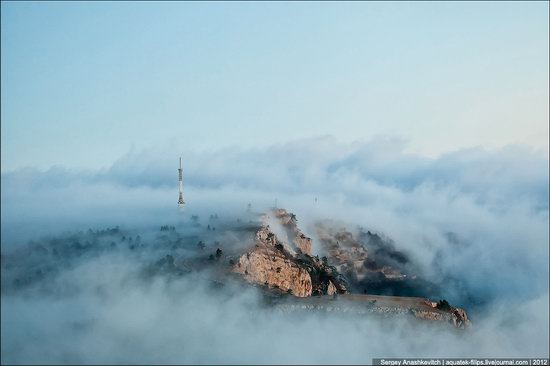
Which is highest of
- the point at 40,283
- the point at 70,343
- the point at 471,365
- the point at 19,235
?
the point at 19,235

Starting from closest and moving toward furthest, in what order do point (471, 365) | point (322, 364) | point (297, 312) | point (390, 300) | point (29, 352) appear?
point (29, 352), point (322, 364), point (471, 365), point (297, 312), point (390, 300)

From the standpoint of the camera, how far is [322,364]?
156625 mm

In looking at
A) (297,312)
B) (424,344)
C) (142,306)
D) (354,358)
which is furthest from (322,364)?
(142,306)

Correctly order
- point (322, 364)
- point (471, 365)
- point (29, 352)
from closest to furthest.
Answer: point (29, 352) < point (322, 364) < point (471, 365)

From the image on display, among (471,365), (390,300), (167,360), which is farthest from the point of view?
(390,300)

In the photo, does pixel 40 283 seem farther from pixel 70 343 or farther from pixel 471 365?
pixel 471 365

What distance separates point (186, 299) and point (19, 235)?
57932 mm

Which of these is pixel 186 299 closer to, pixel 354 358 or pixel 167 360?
pixel 167 360

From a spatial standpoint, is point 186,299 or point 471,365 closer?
point 471,365

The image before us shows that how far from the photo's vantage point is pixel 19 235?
16925cm

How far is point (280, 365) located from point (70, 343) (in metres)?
58.6

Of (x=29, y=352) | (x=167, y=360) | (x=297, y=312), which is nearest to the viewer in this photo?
(x=29, y=352)

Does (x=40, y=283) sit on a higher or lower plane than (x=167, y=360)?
higher

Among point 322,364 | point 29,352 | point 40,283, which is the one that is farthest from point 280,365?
point 40,283
